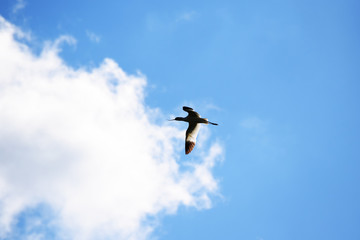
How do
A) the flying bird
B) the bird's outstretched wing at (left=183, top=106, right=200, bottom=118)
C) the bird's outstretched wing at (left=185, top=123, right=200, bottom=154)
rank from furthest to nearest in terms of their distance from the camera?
1. the bird's outstretched wing at (left=185, top=123, right=200, bottom=154)
2. the flying bird
3. the bird's outstretched wing at (left=183, top=106, right=200, bottom=118)

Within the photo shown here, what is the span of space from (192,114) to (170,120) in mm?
3115

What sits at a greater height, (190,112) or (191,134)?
(190,112)

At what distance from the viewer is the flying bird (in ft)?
74.3

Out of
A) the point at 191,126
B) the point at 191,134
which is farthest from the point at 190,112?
the point at 191,134

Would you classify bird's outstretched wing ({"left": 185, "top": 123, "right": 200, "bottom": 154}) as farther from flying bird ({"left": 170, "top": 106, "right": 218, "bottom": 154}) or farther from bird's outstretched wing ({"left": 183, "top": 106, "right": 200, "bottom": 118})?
bird's outstretched wing ({"left": 183, "top": 106, "right": 200, "bottom": 118})

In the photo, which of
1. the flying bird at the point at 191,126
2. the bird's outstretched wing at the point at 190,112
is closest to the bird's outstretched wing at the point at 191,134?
the flying bird at the point at 191,126

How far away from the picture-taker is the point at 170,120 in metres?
24.7

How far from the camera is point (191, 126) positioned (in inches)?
937

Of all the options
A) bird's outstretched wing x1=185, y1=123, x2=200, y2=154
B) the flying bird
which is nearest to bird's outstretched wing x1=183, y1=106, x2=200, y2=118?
the flying bird

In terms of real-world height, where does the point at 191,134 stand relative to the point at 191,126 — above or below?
below

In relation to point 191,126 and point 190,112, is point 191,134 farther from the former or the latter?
point 190,112

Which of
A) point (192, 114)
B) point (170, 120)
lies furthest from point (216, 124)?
point (170, 120)

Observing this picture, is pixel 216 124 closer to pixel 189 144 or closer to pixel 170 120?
pixel 189 144

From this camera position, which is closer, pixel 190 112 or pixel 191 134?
pixel 190 112
